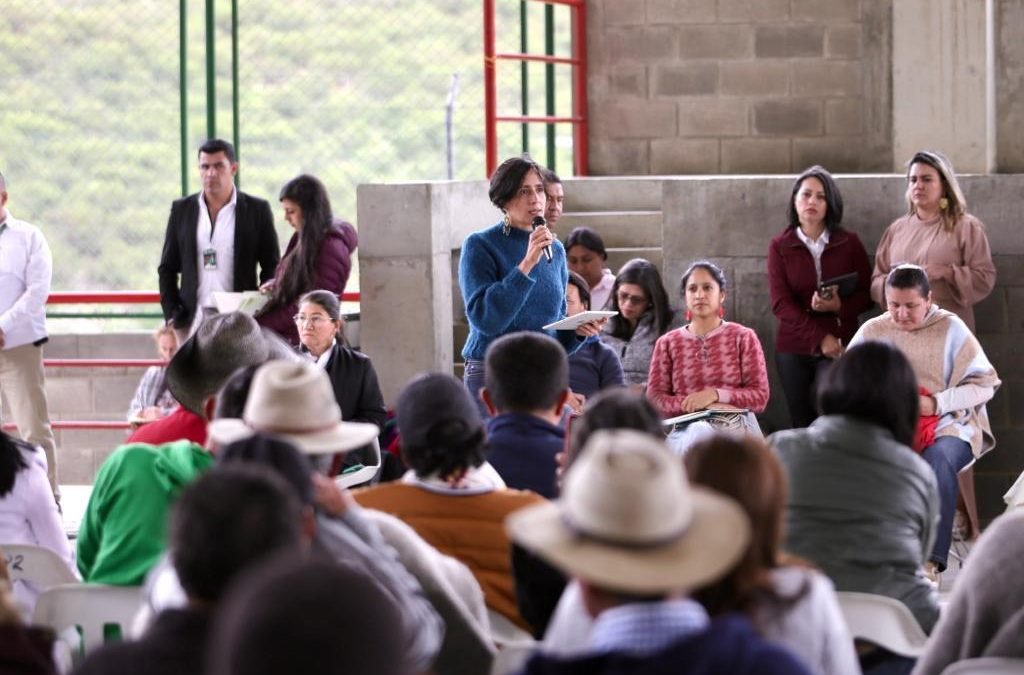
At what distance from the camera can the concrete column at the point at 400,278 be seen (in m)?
7.74

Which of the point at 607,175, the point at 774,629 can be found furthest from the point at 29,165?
the point at 774,629

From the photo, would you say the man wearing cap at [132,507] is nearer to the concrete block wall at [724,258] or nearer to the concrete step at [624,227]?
the concrete block wall at [724,258]

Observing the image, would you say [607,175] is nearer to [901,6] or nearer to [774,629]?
[901,6]

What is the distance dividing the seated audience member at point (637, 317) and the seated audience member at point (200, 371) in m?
3.11

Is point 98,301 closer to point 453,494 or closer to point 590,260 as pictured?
point 590,260

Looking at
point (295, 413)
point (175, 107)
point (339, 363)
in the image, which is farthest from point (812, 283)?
point (175, 107)

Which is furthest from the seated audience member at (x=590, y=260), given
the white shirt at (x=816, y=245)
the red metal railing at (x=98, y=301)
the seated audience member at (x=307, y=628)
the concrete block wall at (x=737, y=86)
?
the seated audience member at (x=307, y=628)

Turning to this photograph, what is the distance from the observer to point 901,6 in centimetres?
992

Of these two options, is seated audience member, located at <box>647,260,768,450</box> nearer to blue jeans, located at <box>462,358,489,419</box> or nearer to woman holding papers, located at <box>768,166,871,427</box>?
woman holding papers, located at <box>768,166,871,427</box>

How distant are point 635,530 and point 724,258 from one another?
6.02 meters

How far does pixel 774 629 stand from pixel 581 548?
20.5 inches

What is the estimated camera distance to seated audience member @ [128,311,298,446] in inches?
174

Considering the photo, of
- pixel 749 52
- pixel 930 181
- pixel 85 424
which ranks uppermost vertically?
pixel 749 52

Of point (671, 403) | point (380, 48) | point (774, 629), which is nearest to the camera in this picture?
point (774, 629)
